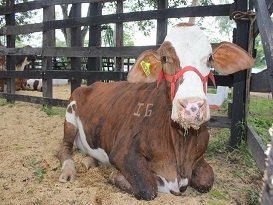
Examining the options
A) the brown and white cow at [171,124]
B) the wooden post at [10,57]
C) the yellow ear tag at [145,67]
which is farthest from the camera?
the wooden post at [10,57]

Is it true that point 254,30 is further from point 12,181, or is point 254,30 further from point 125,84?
point 12,181

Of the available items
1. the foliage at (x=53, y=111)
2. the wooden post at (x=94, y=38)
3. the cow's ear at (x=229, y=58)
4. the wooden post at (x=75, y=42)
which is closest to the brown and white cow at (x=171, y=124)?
the cow's ear at (x=229, y=58)

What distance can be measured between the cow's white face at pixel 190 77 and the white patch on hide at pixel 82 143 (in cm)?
138

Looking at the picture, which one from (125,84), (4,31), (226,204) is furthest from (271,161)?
(4,31)

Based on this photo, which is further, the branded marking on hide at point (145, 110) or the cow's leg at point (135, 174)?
the branded marking on hide at point (145, 110)

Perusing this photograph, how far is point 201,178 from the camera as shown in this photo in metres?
2.56

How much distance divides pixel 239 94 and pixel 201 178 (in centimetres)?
142

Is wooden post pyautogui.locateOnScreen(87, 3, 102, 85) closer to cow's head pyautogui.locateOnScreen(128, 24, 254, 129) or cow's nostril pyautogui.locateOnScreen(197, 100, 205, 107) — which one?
cow's head pyautogui.locateOnScreen(128, 24, 254, 129)

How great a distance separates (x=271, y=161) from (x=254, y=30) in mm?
3062

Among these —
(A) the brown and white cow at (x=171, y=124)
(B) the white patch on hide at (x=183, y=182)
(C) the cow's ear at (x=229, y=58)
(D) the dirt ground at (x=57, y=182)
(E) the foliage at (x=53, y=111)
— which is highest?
A: (C) the cow's ear at (x=229, y=58)

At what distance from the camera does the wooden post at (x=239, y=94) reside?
3.59m

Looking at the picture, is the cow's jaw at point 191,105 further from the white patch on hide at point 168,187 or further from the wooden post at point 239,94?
the wooden post at point 239,94

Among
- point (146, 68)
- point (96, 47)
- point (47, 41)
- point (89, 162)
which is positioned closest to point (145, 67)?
point (146, 68)

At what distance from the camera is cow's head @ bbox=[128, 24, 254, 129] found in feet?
6.73
